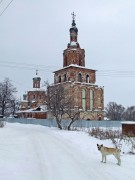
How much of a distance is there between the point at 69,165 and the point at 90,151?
15.1 feet

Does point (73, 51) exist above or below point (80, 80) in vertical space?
above

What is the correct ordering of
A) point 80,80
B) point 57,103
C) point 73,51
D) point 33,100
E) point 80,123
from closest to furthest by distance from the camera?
point 57,103 < point 80,123 < point 73,51 < point 80,80 < point 33,100

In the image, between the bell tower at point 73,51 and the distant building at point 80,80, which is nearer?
the distant building at point 80,80

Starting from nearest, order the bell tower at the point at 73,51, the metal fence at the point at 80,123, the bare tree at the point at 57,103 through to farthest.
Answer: the bare tree at the point at 57,103
the metal fence at the point at 80,123
the bell tower at the point at 73,51

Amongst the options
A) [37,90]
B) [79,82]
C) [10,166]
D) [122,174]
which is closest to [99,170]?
[122,174]

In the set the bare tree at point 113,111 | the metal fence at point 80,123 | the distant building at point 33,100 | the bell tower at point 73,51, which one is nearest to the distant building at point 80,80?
the bell tower at point 73,51

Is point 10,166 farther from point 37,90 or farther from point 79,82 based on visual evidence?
point 37,90

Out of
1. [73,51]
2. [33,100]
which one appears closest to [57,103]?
[73,51]

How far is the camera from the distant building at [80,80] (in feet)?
217

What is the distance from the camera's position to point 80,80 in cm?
6856

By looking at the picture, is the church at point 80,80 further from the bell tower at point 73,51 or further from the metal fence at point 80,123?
the metal fence at point 80,123

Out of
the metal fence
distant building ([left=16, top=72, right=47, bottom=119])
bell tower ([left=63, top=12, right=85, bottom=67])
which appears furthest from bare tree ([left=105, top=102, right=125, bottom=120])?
the metal fence

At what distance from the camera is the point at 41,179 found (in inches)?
340

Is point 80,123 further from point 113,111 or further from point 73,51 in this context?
point 113,111
